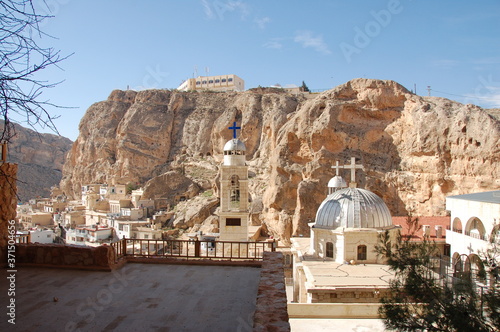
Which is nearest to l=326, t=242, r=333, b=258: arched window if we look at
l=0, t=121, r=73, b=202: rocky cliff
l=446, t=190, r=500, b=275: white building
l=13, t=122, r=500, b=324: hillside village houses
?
l=13, t=122, r=500, b=324: hillside village houses

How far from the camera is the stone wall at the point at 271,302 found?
3998 millimetres

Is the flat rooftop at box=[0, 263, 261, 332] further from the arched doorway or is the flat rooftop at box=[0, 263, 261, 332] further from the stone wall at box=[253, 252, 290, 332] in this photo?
the arched doorway

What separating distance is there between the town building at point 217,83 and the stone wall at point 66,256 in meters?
62.9

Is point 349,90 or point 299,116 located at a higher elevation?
point 349,90

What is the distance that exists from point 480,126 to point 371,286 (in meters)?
17.8

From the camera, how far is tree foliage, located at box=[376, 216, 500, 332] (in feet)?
17.0

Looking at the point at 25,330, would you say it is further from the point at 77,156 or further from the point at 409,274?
the point at 77,156

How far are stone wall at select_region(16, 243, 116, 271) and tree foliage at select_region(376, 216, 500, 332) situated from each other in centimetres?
496

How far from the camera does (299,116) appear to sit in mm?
32531

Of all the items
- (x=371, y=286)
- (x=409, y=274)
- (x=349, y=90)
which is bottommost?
(x=371, y=286)

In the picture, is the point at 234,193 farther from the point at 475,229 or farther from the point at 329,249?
the point at 475,229

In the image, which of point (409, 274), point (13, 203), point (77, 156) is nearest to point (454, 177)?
point (409, 274)

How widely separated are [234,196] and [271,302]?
584 inches

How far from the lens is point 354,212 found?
15.1 metres
